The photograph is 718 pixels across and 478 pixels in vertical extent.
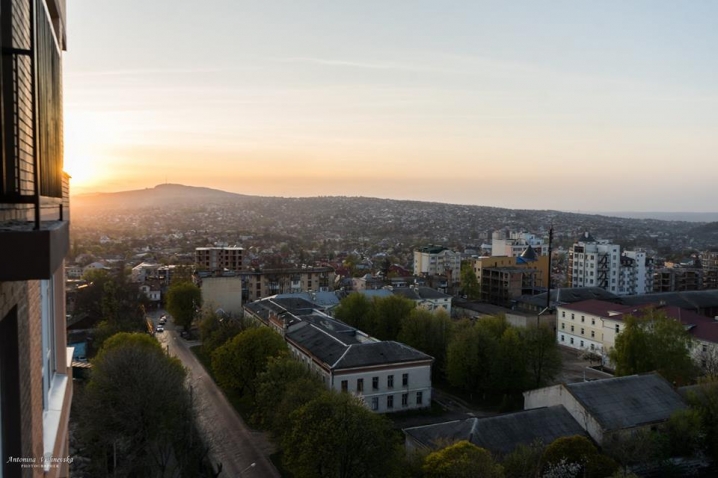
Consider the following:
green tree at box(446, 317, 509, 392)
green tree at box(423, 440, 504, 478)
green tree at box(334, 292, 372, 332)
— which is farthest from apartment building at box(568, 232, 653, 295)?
green tree at box(423, 440, 504, 478)

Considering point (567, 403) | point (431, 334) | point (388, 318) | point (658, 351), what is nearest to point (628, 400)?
point (567, 403)

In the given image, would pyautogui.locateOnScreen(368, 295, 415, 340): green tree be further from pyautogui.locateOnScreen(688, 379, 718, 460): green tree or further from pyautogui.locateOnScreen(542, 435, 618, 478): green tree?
pyautogui.locateOnScreen(542, 435, 618, 478): green tree

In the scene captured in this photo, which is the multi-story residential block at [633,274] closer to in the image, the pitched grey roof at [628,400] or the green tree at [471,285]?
the green tree at [471,285]

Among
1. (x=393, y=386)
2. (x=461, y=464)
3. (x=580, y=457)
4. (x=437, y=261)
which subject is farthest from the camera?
(x=437, y=261)

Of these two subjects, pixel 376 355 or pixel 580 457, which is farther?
pixel 376 355

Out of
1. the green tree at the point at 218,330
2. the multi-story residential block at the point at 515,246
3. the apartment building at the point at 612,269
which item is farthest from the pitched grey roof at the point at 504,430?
the multi-story residential block at the point at 515,246

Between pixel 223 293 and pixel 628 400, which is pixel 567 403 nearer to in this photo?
pixel 628 400

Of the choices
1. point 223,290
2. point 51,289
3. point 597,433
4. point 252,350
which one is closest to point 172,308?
point 223,290

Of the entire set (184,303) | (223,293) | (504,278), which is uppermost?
(504,278)
